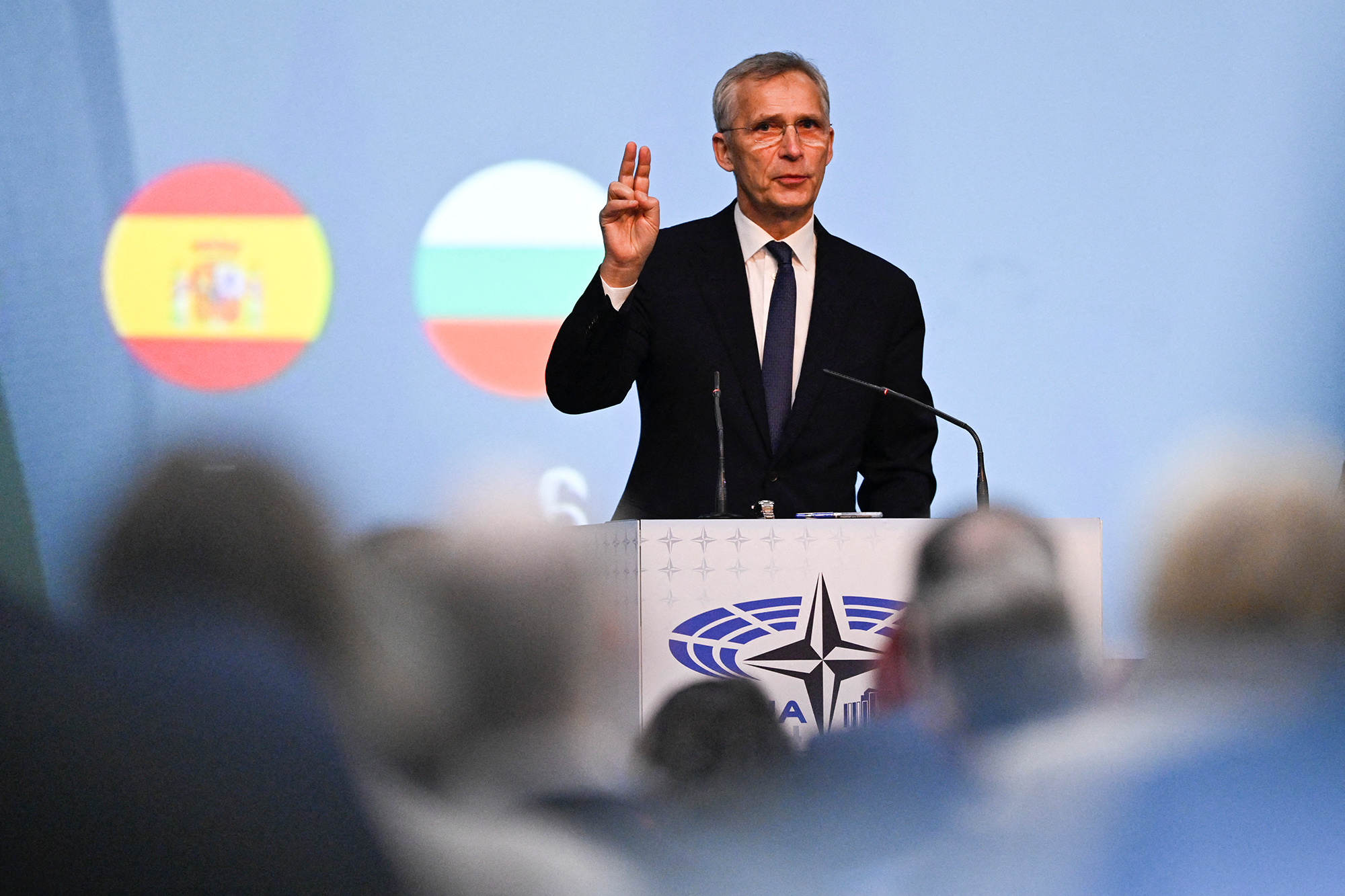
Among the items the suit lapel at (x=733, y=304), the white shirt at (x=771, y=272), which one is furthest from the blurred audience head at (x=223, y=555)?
the white shirt at (x=771, y=272)

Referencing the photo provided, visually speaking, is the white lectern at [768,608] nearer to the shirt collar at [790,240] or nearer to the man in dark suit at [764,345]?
the man in dark suit at [764,345]

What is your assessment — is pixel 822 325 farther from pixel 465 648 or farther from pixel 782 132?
pixel 465 648

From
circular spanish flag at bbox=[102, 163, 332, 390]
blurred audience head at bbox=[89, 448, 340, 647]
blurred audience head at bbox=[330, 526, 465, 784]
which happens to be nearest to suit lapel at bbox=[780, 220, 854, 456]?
blurred audience head at bbox=[330, 526, 465, 784]

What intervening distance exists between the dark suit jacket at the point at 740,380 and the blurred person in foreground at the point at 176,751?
667 millimetres

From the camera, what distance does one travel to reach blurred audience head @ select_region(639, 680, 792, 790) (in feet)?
5.54

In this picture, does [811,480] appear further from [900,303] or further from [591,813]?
[591,813]

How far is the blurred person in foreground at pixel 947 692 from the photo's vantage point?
5.68ft

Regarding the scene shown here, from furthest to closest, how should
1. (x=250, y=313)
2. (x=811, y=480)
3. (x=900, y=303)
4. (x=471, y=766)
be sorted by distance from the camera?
1. (x=250, y=313)
2. (x=900, y=303)
3. (x=811, y=480)
4. (x=471, y=766)

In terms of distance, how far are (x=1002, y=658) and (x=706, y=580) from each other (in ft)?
1.42

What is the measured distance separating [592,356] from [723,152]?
600 mm

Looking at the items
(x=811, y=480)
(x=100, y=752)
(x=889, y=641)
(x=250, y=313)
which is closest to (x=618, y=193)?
(x=811, y=480)

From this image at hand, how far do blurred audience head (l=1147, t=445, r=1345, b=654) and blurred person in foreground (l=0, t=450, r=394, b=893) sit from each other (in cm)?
129

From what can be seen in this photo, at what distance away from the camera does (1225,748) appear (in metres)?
1.84

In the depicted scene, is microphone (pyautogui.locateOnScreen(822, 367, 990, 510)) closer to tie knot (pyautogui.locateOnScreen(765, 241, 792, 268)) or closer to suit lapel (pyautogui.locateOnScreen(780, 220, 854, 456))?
suit lapel (pyautogui.locateOnScreen(780, 220, 854, 456))
